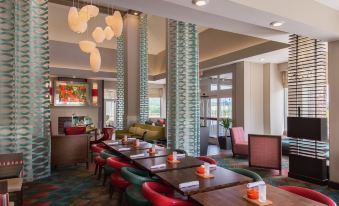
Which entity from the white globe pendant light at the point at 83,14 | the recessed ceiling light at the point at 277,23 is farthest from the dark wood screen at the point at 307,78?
the white globe pendant light at the point at 83,14

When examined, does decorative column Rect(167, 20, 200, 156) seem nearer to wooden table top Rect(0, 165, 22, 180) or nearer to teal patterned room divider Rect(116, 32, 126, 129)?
wooden table top Rect(0, 165, 22, 180)

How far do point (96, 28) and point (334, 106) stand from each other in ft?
15.5

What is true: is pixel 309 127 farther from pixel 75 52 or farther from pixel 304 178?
pixel 75 52

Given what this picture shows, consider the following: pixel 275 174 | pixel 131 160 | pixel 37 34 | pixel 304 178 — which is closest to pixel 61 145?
pixel 37 34

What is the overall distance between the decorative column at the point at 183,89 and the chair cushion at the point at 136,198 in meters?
3.26

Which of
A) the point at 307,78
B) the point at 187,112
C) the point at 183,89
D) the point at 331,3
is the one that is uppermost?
the point at 331,3

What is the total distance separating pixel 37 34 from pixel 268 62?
732 centimetres

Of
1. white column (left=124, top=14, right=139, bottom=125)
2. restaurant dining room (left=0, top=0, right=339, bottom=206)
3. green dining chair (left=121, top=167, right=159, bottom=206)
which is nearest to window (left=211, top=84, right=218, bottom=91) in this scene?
restaurant dining room (left=0, top=0, right=339, bottom=206)

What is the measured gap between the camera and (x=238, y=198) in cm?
200

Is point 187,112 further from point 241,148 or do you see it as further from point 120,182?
point 120,182

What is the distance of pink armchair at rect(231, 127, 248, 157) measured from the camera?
699 centimetres

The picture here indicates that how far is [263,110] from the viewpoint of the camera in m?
8.80

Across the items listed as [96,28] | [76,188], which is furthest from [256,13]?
[76,188]

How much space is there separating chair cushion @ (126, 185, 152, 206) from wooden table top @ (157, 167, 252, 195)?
333 millimetres
